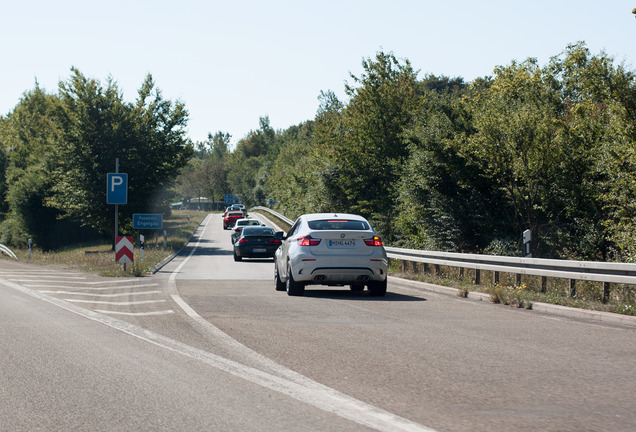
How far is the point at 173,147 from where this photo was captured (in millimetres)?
44594

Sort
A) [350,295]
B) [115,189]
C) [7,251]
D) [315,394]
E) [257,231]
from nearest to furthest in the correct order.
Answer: [315,394]
[350,295]
[115,189]
[257,231]
[7,251]

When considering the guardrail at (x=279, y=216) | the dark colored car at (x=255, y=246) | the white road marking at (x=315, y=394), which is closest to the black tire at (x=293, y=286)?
the white road marking at (x=315, y=394)

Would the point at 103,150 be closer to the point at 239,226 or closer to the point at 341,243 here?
the point at 239,226

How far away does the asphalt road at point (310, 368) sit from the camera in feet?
16.3

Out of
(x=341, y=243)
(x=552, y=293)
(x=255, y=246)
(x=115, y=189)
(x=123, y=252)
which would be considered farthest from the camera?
(x=255, y=246)

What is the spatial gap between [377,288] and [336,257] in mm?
1208

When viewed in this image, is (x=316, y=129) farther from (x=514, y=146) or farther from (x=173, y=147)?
(x=514, y=146)

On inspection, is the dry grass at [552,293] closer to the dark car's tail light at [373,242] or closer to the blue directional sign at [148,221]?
the dark car's tail light at [373,242]

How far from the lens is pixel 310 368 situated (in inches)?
266

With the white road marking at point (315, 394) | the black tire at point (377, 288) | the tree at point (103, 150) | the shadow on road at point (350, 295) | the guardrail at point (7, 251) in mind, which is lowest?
the white road marking at point (315, 394)

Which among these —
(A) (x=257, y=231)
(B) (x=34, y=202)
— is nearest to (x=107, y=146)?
(A) (x=257, y=231)

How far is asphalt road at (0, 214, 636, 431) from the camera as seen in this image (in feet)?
16.3

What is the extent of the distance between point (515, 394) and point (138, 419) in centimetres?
292

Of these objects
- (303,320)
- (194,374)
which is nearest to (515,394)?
(194,374)
